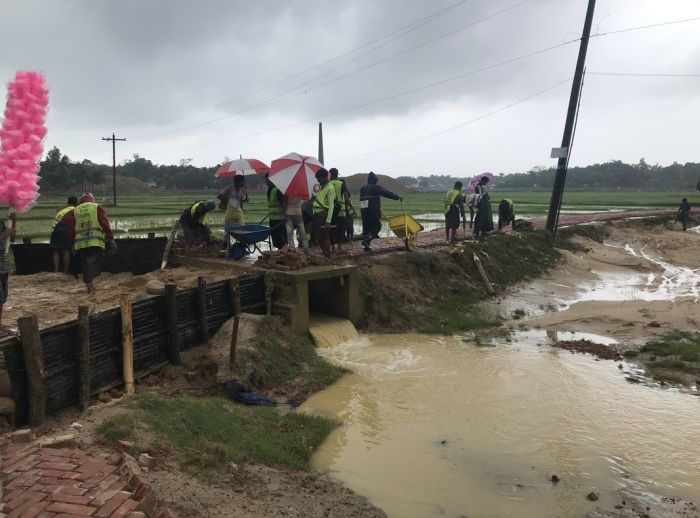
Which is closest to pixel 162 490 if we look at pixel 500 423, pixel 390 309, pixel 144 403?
pixel 144 403

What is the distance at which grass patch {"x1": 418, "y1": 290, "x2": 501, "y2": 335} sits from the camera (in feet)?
37.8

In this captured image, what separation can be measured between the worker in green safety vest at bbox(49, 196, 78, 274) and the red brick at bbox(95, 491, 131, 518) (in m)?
9.15

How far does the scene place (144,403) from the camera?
19.1 ft

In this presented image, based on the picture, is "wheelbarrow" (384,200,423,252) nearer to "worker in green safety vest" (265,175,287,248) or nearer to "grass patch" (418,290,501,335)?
"grass patch" (418,290,501,335)

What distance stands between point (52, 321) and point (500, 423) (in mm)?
6886

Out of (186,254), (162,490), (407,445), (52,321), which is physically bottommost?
(407,445)

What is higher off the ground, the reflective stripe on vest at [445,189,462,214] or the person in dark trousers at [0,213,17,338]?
the reflective stripe on vest at [445,189,462,214]

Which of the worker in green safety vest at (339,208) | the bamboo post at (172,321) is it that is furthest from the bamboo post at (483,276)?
the bamboo post at (172,321)

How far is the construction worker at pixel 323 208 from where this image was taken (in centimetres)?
1100

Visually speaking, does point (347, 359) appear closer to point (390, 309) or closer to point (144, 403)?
point (390, 309)

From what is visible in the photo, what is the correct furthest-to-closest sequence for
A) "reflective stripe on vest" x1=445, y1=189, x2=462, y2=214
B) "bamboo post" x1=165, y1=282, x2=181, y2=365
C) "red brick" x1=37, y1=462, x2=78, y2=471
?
"reflective stripe on vest" x1=445, y1=189, x2=462, y2=214
"bamboo post" x1=165, y1=282, x2=181, y2=365
"red brick" x1=37, y1=462, x2=78, y2=471

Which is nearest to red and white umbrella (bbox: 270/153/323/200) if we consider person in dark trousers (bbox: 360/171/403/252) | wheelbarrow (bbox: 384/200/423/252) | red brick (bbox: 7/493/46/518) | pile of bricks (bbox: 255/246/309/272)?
pile of bricks (bbox: 255/246/309/272)

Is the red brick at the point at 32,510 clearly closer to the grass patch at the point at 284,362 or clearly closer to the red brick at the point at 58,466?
the red brick at the point at 58,466

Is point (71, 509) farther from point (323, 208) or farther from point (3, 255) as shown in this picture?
point (323, 208)
